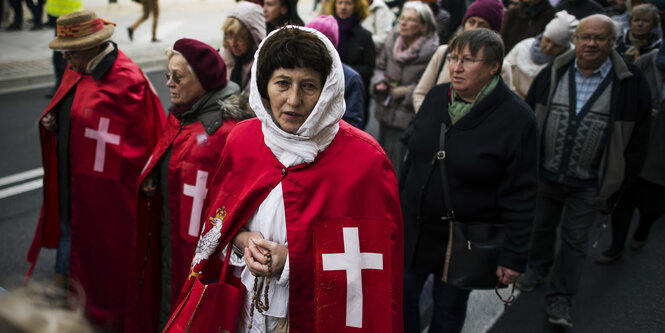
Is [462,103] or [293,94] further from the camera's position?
[462,103]

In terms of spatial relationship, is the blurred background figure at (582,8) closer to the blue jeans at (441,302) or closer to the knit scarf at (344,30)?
the knit scarf at (344,30)

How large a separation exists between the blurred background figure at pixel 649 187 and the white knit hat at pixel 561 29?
0.57 metres

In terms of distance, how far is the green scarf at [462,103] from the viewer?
2.62m

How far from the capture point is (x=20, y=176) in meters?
5.55

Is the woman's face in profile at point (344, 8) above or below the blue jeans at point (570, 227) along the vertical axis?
above

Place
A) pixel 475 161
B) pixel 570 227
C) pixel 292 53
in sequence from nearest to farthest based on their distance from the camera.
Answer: pixel 292 53
pixel 475 161
pixel 570 227

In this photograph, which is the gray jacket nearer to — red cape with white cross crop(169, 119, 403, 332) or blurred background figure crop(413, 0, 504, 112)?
blurred background figure crop(413, 0, 504, 112)

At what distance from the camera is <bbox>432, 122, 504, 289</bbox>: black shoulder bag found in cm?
268

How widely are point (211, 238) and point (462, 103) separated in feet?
4.67

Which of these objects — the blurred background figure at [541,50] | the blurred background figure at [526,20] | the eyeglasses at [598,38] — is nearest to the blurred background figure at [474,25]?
the blurred background figure at [541,50]

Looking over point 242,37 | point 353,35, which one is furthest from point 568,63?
point 353,35

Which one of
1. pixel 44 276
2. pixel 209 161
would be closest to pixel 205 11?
pixel 44 276

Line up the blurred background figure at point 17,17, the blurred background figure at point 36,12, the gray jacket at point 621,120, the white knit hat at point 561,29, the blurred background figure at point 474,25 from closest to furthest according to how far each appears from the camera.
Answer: the gray jacket at point 621,120 → the blurred background figure at point 474,25 → the white knit hat at point 561,29 → the blurred background figure at point 17,17 → the blurred background figure at point 36,12

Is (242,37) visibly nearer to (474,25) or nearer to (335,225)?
(474,25)
